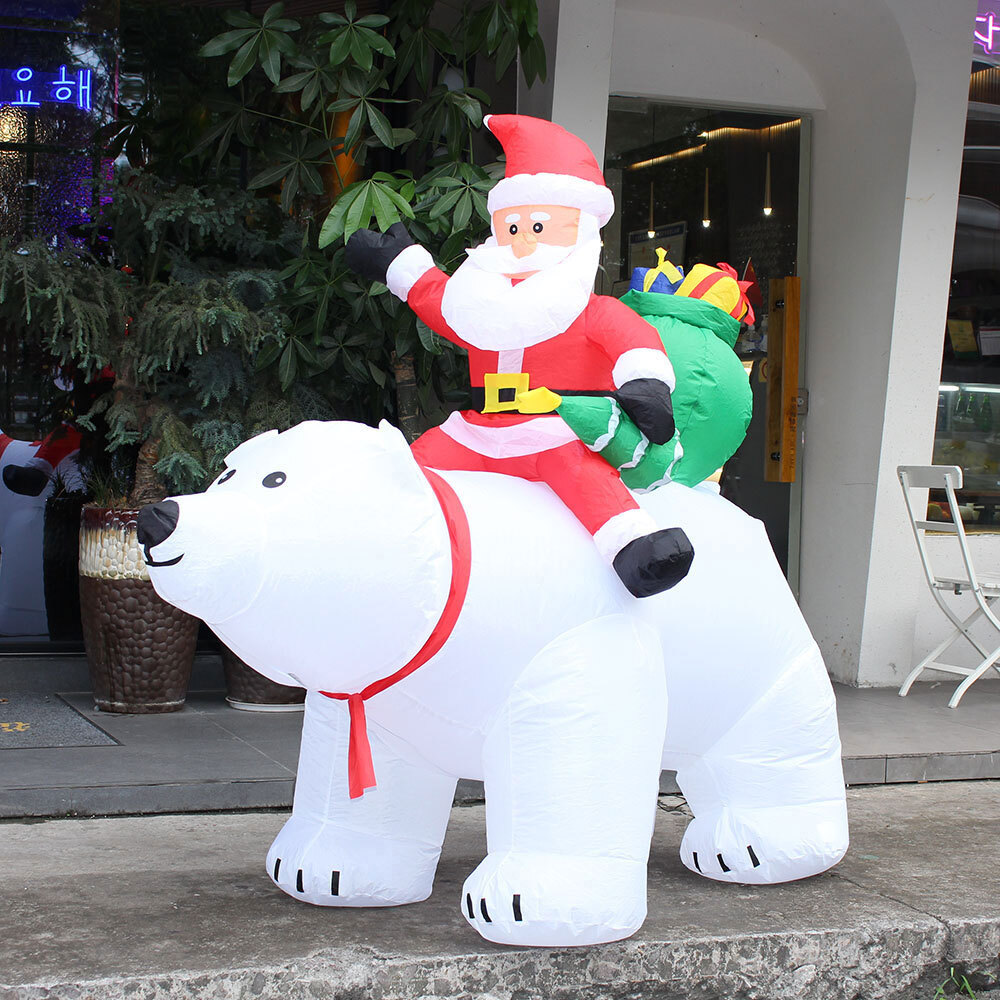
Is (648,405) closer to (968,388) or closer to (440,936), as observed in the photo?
(440,936)

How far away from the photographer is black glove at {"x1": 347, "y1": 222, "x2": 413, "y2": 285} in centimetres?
320

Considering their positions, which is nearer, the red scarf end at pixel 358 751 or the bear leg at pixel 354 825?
the red scarf end at pixel 358 751

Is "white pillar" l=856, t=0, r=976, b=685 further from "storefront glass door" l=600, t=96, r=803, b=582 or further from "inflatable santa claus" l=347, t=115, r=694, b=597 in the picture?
"inflatable santa claus" l=347, t=115, r=694, b=597

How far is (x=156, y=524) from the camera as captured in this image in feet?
7.63

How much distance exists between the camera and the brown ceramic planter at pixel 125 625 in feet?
17.0

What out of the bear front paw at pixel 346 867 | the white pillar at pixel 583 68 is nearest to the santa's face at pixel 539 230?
the bear front paw at pixel 346 867

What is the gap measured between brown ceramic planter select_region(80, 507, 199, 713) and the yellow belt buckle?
8.51ft

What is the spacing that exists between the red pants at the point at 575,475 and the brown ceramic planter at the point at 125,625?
2598 millimetres

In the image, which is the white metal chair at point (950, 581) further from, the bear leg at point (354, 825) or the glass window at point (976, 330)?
Result: the bear leg at point (354, 825)

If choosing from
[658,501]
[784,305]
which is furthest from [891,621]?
[658,501]

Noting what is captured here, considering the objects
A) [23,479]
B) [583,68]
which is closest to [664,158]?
[583,68]

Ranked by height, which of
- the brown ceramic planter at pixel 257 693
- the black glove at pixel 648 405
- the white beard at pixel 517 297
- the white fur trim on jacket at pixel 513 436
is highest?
the white beard at pixel 517 297

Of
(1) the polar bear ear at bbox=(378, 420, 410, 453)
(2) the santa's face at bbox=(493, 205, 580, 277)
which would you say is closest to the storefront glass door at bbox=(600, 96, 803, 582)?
(2) the santa's face at bbox=(493, 205, 580, 277)

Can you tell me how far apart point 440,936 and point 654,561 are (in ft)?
3.20
